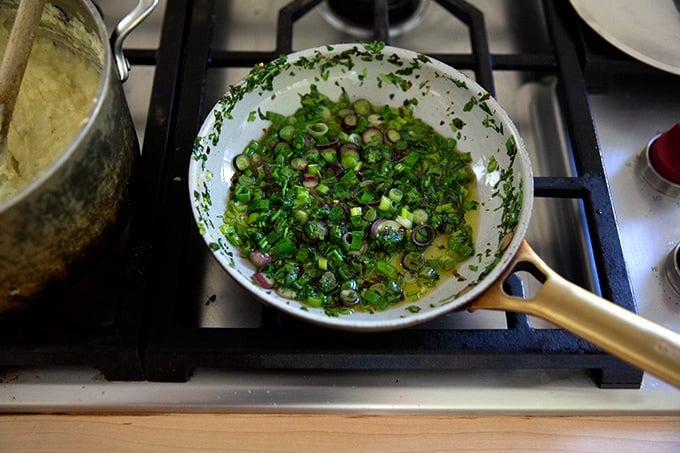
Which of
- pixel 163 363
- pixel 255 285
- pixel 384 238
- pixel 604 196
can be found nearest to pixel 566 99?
pixel 604 196

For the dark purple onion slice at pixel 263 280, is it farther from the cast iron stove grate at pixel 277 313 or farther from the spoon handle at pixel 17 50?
the spoon handle at pixel 17 50

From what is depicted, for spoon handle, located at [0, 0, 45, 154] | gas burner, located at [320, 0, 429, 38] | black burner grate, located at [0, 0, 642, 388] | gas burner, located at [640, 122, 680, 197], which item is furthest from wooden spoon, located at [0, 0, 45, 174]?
gas burner, located at [640, 122, 680, 197]

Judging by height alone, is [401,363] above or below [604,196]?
below

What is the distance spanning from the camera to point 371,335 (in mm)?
687

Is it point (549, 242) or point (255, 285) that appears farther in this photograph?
point (549, 242)

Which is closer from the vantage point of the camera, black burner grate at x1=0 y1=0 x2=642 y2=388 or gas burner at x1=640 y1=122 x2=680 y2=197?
black burner grate at x1=0 y1=0 x2=642 y2=388

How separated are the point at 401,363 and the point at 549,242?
10.0 inches

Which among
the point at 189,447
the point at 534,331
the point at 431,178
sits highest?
the point at 431,178

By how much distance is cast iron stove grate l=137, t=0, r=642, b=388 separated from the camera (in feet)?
2.21

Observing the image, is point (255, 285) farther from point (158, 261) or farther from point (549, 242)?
point (549, 242)

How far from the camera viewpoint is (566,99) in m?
0.85

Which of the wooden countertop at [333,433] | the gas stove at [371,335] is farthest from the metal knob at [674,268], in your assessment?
the wooden countertop at [333,433]

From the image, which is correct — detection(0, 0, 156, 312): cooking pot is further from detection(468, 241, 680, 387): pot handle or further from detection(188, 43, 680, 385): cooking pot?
detection(468, 241, 680, 387): pot handle

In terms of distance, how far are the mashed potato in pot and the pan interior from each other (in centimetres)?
15
